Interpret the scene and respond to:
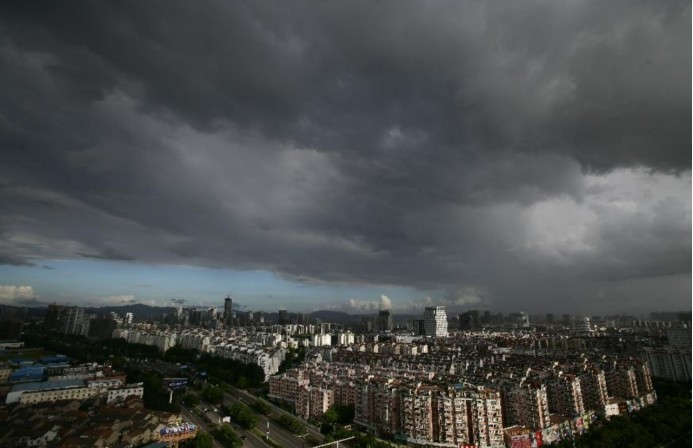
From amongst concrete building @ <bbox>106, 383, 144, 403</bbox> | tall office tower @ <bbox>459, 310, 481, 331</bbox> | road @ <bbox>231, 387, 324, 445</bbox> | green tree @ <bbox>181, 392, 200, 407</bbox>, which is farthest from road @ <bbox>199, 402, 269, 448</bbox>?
tall office tower @ <bbox>459, 310, 481, 331</bbox>

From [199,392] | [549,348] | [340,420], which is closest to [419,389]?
[340,420]

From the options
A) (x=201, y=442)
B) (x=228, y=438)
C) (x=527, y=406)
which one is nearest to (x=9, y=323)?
(x=228, y=438)

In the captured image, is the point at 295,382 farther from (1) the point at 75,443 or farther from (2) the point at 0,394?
(2) the point at 0,394

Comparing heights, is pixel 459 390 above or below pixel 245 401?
above

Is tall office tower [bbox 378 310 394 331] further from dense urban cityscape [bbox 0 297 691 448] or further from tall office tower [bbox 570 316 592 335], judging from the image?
dense urban cityscape [bbox 0 297 691 448]

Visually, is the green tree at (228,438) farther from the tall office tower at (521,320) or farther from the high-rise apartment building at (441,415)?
the tall office tower at (521,320)

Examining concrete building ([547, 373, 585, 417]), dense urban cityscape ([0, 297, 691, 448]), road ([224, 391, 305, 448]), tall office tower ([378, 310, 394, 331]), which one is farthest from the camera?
tall office tower ([378, 310, 394, 331])

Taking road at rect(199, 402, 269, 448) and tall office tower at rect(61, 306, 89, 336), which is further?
tall office tower at rect(61, 306, 89, 336)

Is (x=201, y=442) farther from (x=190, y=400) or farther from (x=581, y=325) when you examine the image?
(x=581, y=325)

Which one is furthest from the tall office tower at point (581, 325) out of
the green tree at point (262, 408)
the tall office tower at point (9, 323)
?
the tall office tower at point (9, 323)
